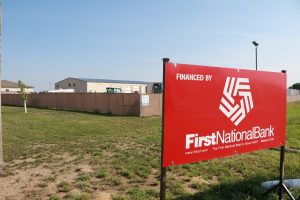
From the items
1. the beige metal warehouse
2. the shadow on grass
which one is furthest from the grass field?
the beige metal warehouse

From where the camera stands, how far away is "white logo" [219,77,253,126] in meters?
4.25

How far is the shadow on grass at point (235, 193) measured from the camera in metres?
5.23

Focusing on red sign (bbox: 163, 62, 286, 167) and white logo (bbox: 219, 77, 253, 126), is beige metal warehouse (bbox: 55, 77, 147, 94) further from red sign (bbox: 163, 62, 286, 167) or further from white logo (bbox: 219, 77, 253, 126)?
white logo (bbox: 219, 77, 253, 126)

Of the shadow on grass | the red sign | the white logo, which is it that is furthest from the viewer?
the shadow on grass

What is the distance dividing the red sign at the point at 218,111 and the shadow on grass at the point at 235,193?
33.3 inches

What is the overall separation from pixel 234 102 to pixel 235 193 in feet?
5.72

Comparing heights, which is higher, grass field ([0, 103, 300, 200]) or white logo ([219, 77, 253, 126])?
white logo ([219, 77, 253, 126])

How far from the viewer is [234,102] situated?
436 cm

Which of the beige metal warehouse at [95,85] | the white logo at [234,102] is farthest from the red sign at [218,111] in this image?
the beige metal warehouse at [95,85]

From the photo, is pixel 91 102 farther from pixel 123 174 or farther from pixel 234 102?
pixel 234 102

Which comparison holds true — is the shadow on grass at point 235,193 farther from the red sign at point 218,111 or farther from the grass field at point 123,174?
the red sign at point 218,111

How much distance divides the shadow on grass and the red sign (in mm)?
845

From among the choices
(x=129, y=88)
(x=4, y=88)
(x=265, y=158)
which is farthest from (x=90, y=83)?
(x=265, y=158)

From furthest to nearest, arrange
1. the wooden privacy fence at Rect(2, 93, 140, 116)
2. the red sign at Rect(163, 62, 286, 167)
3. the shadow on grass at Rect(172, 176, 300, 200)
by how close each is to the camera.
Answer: the wooden privacy fence at Rect(2, 93, 140, 116) → the shadow on grass at Rect(172, 176, 300, 200) → the red sign at Rect(163, 62, 286, 167)
